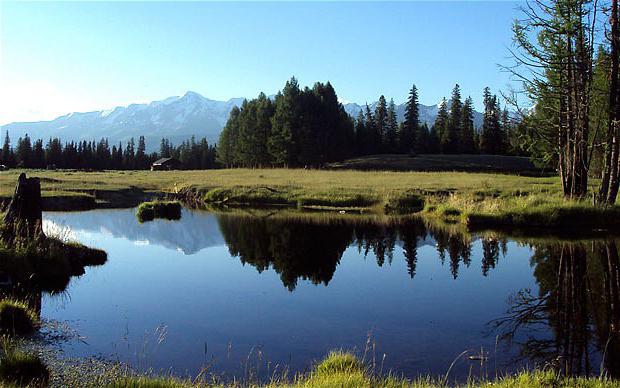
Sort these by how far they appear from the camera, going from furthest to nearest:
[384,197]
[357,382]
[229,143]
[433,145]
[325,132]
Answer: [433,145] < [229,143] < [325,132] < [384,197] < [357,382]

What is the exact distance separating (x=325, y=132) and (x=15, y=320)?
72810 mm

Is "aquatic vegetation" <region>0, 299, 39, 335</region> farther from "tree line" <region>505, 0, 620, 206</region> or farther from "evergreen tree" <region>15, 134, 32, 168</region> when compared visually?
"evergreen tree" <region>15, 134, 32, 168</region>

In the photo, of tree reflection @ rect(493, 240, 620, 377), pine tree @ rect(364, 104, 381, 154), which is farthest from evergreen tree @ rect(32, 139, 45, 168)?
tree reflection @ rect(493, 240, 620, 377)

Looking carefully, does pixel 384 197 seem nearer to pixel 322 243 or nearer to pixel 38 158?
pixel 322 243

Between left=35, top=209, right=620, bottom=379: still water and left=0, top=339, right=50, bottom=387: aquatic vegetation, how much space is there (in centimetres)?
175

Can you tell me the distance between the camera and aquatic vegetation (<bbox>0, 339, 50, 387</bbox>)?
7109 millimetres

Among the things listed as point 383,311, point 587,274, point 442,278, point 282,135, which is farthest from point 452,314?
point 282,135

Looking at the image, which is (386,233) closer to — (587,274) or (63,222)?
(587,274)

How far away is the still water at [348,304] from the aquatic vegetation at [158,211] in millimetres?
8440

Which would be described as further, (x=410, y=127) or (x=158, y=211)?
(x=410, y=127)

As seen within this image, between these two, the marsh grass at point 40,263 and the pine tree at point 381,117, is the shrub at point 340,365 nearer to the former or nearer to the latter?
the marsh grass at point 40,263

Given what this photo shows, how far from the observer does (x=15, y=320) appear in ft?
33.8

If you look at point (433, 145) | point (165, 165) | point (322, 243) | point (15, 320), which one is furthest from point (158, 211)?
point (433, 145)

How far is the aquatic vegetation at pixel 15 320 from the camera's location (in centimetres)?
1005
